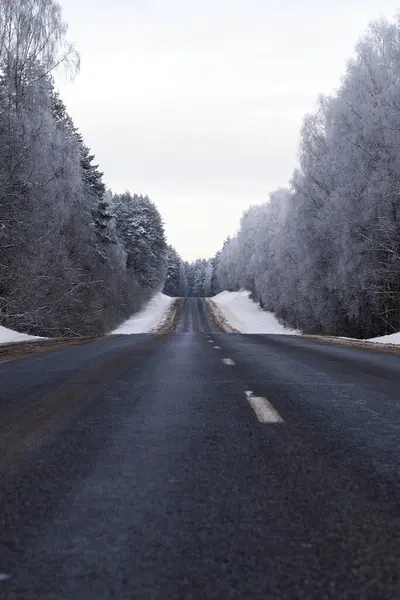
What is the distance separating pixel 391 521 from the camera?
2.21 m

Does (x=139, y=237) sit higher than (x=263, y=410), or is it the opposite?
(x=139, y=237)

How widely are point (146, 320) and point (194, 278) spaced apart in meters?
133

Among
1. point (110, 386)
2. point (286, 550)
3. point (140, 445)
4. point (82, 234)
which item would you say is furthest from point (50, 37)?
point (286, 550)

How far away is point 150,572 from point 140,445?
1.80 metres

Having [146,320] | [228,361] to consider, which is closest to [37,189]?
[228,361]

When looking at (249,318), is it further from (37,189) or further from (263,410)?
(263,410)

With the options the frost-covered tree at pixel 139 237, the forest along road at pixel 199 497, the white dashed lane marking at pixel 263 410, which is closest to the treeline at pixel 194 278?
the frost-covered tree at pixel 139 237

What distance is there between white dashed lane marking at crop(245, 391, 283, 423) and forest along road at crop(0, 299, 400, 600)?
3cm

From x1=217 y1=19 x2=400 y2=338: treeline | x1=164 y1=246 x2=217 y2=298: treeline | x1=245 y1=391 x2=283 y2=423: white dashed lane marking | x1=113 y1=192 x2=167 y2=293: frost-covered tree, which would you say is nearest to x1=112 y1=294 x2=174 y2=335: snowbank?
x1=113 y1=192 x2=167 y2=293: frost-covered tree

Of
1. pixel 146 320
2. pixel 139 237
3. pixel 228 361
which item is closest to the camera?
pixel 228 361

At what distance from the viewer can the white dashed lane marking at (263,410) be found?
4340mm

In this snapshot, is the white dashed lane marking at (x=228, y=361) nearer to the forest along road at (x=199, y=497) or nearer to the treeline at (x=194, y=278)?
the forest along road at (x=199, y=497)

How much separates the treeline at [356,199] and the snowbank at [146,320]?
14.8m

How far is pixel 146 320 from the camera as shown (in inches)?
2228
